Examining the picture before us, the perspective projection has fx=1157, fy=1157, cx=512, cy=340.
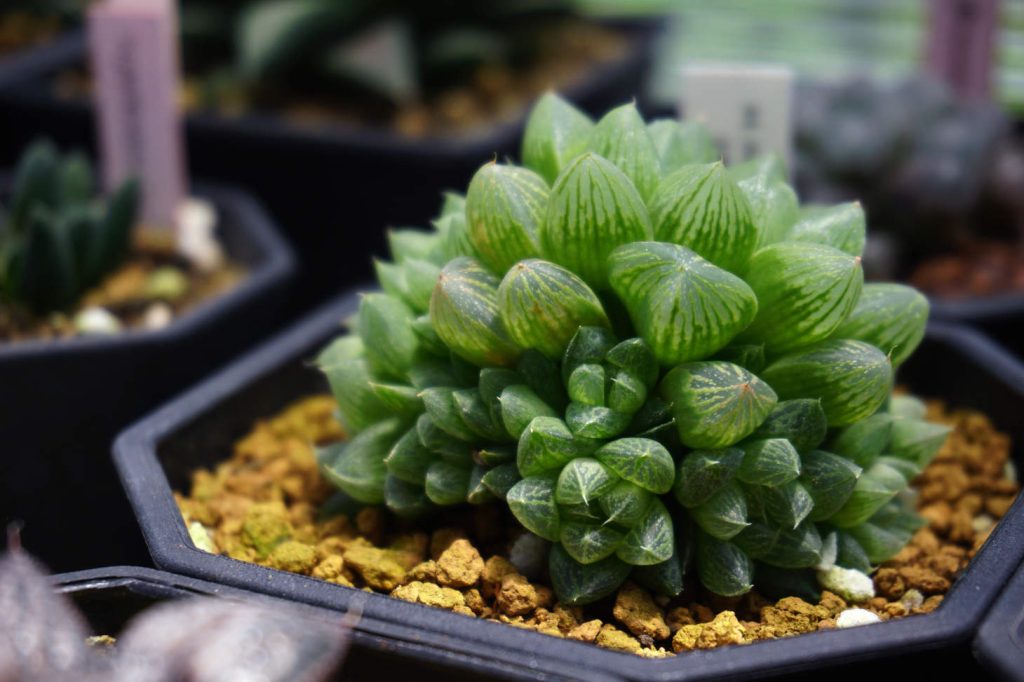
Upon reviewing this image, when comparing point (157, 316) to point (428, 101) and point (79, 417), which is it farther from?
point (428, 101)

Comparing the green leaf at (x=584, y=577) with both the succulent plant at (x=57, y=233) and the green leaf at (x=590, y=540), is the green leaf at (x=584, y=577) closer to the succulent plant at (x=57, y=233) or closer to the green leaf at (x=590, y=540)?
the green leaf at (x=590, y=540)

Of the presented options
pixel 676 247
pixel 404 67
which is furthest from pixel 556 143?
pixel 404 67

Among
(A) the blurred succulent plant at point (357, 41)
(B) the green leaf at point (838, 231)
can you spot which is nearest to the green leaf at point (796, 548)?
(B) the green leaf at point (838, 231)

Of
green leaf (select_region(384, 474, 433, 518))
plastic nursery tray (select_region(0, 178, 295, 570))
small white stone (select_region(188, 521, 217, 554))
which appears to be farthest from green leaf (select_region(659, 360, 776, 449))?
plastic nursery tray (select_region(0, 178, 295, 570))

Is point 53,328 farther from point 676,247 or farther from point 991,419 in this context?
point 991,419

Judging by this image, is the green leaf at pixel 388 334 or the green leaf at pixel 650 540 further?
the green leaf at pixel 388 334

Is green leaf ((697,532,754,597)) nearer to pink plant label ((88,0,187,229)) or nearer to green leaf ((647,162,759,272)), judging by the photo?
green leaf ((647,162,759,272))

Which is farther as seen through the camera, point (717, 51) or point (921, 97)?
point (717, 51)
